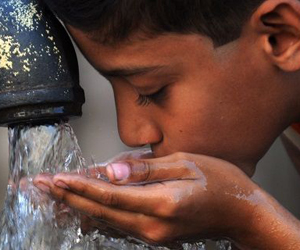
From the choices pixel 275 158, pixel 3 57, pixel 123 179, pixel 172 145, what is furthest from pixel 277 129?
pixel 275 158

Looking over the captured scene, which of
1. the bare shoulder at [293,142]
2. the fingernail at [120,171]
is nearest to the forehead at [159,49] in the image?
the fingernail at [120,171]

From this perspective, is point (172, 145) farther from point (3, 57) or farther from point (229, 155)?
point (3, 57)

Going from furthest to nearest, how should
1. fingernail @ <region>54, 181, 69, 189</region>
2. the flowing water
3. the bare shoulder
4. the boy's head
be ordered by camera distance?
the bare shoulder, the flowing water, the boy's head, fingernail @ <region>54, 181, 69, 189</region>

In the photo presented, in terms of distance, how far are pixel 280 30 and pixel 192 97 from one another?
0.19m

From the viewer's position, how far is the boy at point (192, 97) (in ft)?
4.61

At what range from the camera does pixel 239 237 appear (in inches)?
59.4

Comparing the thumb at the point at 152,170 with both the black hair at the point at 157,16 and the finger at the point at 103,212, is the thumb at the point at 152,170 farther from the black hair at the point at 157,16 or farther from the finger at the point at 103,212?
the black hair at the point at 157,16

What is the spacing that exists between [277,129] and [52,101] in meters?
0.44

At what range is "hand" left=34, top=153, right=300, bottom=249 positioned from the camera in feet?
4.46

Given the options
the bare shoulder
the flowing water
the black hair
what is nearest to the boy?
the black hair

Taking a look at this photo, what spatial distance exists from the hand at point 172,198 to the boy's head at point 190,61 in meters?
0.10

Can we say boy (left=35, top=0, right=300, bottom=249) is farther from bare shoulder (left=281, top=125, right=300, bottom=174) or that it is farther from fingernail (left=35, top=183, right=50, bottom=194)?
bare shoulder (left=281, top=125, right=300, bottom=174)

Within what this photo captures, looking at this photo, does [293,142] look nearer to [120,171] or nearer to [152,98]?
[152,98]

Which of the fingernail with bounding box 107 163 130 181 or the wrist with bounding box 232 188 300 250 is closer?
the fingernail with bounding box 107 163 130 181
